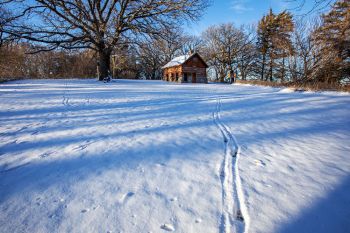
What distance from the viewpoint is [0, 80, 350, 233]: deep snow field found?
5.40 feet

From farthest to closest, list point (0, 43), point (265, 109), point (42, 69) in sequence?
point (42, 69) < point (0, 43) < point (265, 109)

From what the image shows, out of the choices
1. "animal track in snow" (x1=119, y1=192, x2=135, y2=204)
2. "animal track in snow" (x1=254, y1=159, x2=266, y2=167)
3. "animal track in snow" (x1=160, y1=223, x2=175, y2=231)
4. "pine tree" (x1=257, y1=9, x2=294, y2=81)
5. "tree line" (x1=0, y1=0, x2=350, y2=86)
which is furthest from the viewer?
"pine tree" (x1=257, y1=9, x2=294, y2=81)

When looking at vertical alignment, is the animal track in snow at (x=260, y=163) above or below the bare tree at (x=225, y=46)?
below

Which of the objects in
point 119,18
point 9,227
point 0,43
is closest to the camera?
point 9,227

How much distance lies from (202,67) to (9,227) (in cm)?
2975

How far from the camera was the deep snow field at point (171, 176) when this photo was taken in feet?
5.40

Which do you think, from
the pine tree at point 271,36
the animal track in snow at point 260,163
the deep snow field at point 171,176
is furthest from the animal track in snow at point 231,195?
the pine tree at point 271,36

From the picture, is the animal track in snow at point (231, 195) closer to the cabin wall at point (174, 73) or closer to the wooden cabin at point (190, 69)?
the wooden cabin at point (190, 69)

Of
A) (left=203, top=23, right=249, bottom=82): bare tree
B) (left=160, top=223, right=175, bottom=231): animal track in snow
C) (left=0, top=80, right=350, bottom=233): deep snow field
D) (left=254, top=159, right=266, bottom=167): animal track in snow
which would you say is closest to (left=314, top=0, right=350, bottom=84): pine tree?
(left=0, top=80, right=350, bottom=233): deep snow field

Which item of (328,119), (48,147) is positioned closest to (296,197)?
(48,147)

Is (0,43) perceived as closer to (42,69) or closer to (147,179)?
(147,179)

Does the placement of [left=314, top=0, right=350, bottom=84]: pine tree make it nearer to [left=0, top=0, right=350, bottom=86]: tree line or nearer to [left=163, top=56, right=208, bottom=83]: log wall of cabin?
[left=0, top=0, right=350, bottom=86]: tree line

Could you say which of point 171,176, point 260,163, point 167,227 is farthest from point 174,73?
point 167,227

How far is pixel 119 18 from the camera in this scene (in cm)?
1405
